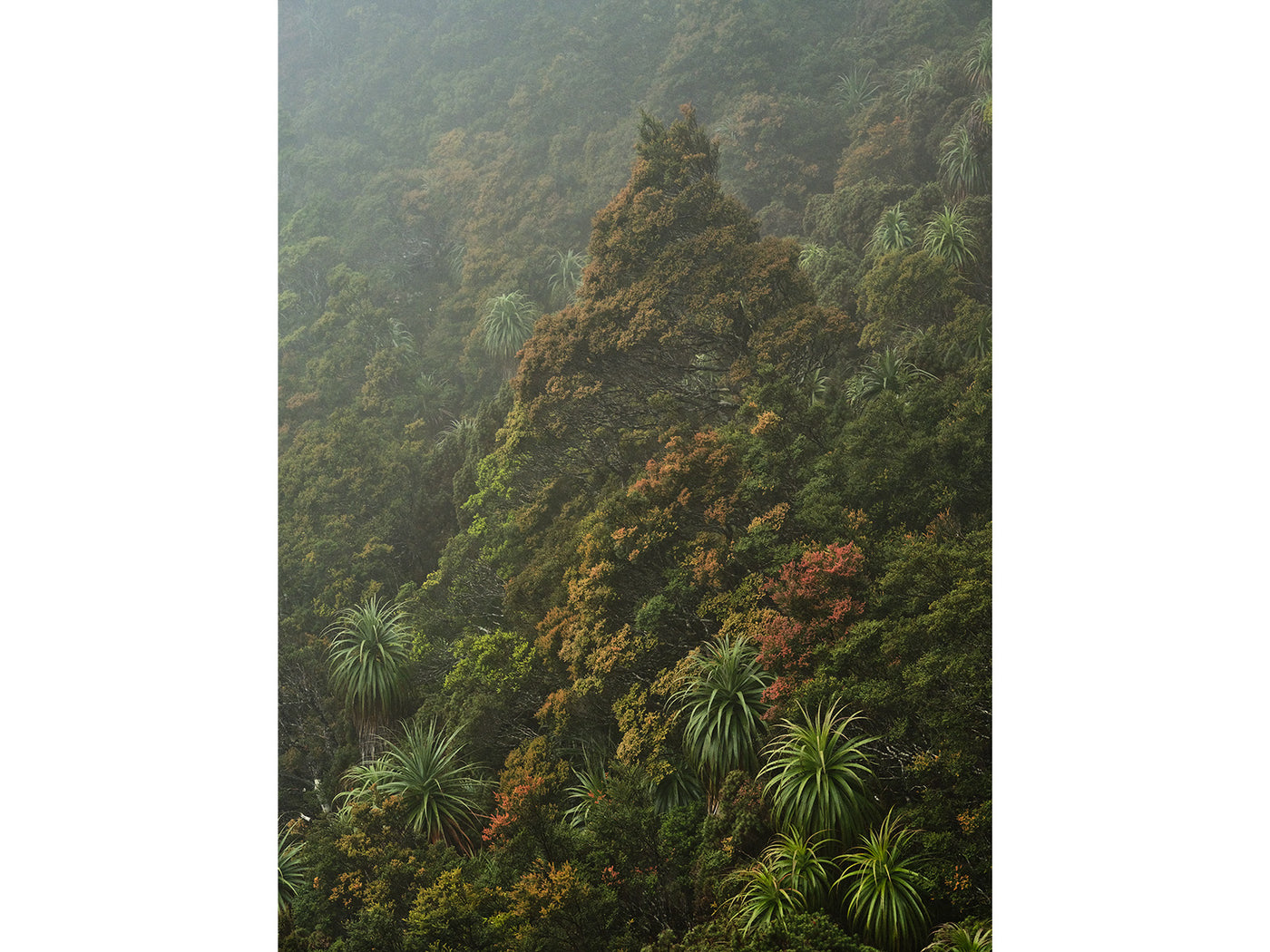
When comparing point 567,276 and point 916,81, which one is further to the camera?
point 567,276

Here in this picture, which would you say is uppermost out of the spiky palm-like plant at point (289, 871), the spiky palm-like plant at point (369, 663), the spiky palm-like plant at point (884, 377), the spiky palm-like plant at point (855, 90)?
the spiky palm-like plant at point (855, 90)

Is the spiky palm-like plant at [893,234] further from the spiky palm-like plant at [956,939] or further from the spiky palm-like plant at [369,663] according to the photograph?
the spiky palm-like plant at [369,663]

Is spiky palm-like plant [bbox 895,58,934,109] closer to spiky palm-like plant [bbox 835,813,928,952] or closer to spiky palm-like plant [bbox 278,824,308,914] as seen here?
spiky palm-like plant [bbox 835,813,928,952]

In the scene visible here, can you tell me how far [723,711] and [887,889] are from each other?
1014mm

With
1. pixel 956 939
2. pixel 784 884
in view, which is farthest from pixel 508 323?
pixel 956 939

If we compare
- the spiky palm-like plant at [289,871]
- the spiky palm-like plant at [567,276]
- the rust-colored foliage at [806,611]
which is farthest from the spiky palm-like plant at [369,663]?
the rust-colored foliage at [806,611]

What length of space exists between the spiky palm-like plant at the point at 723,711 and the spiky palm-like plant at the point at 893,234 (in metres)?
2.17

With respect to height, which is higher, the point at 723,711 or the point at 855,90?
the point at 855,90

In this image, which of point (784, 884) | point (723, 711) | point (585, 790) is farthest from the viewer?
point (585, 790)

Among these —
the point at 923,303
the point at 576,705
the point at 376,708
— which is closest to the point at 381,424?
the point at 376,708

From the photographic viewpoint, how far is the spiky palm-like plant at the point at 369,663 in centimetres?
552

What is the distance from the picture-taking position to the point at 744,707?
4.53m

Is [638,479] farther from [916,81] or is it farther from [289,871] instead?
[289,871]

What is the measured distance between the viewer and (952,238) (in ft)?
16.3
